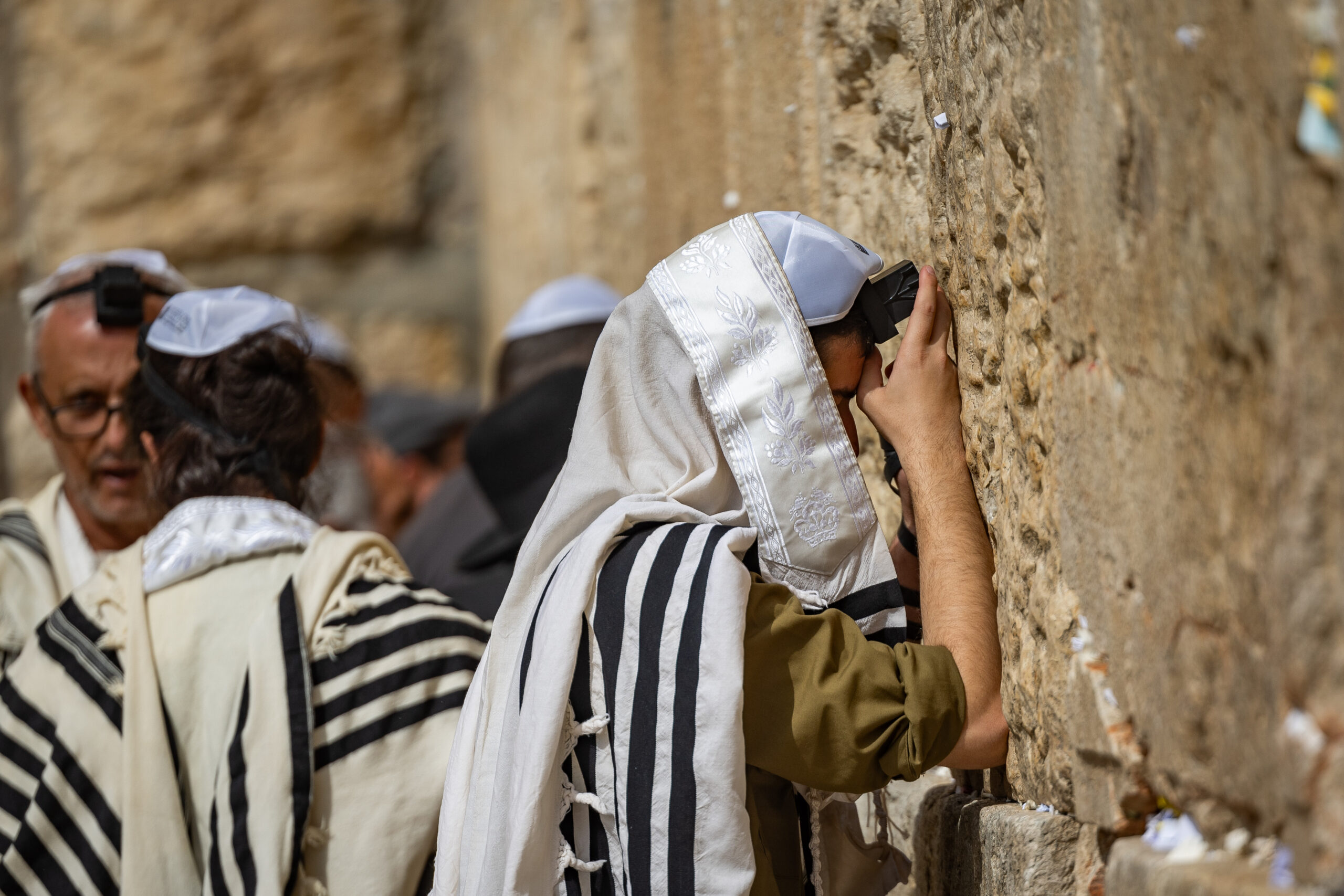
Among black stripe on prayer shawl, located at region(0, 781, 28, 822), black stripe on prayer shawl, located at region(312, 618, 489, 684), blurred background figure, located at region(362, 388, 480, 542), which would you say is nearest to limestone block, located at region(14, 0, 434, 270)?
blurred background figure, located at region(362, 388, 480, 542)

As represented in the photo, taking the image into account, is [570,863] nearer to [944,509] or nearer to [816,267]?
[944,509]

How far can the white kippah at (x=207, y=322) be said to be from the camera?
190 centimetres

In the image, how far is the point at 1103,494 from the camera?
1151mm

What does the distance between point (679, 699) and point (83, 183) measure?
4.93m

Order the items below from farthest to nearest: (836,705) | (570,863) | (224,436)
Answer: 1. (224,436)
2. (570,863)
3. (836,705)

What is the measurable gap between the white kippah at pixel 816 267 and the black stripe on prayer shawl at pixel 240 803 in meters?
0.91

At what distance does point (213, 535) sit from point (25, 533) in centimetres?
73

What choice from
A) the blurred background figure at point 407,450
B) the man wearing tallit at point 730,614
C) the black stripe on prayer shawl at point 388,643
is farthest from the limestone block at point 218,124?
the man wearing tallit at point 730,614

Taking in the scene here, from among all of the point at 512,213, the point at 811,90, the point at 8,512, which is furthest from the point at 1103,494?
the point at 512,213

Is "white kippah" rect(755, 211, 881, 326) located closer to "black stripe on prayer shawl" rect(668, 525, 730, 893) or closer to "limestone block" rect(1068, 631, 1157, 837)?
"black stripe on prayer shawl" rect(668, 525, 730, 893)

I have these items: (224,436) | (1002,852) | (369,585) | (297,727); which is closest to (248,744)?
(297,727)

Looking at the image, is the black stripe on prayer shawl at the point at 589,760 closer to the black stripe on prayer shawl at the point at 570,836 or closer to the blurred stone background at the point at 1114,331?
the black stripe on prayer shawl at the point at 570,836

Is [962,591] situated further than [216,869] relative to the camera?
No

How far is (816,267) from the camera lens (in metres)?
1.39
